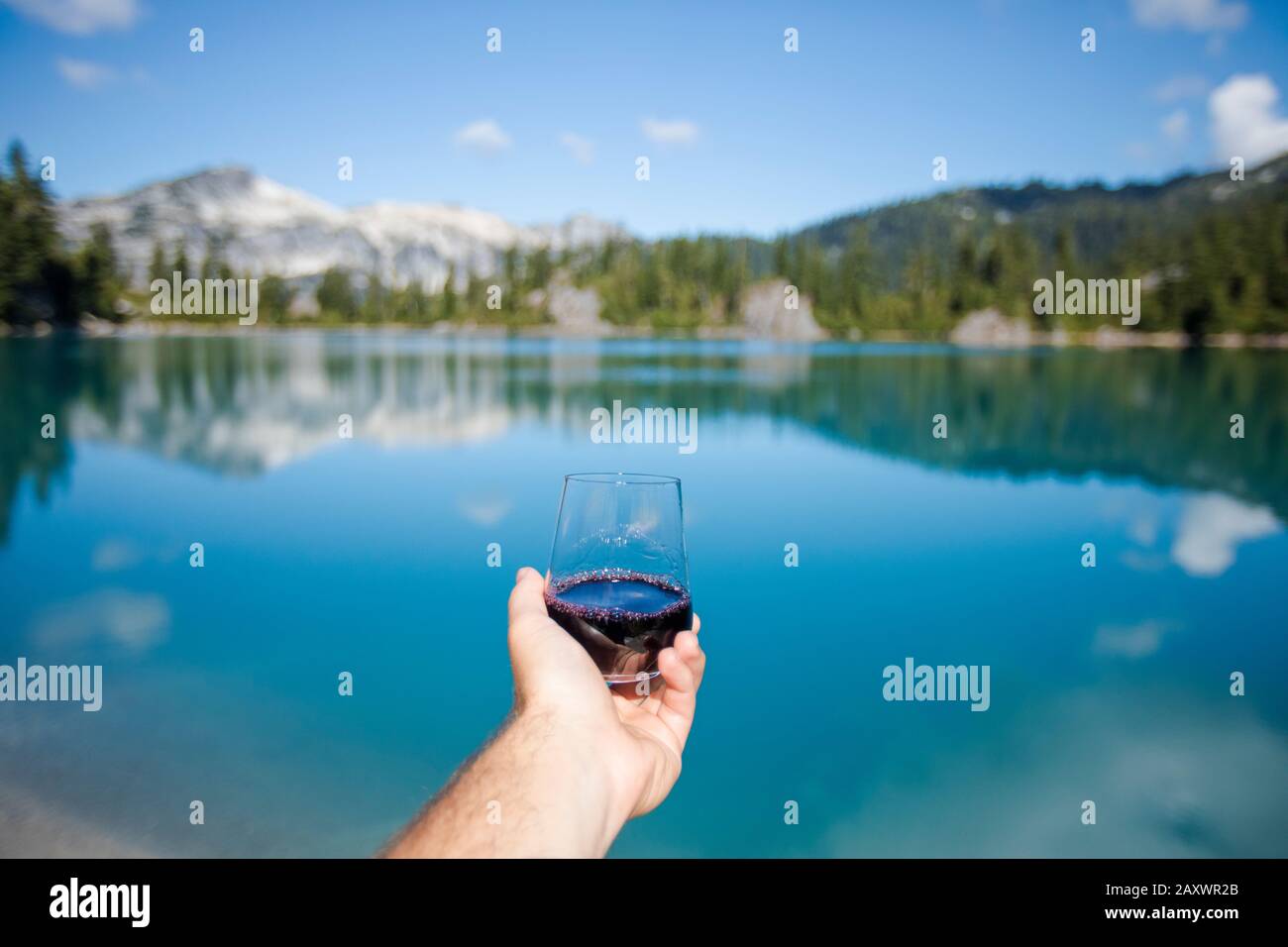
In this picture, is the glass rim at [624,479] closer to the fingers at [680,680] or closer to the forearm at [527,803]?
the fingers at [680,680]

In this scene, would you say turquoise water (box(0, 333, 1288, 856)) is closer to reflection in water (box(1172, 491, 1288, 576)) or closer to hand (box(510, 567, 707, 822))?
reflection in water (box(1172, 491, 1288, 576))

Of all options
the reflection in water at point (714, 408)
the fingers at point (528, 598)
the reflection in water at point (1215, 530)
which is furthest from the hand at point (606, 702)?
the reflection in water at point (714, 408)

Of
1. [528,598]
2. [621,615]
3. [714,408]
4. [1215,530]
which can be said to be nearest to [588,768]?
[621,615]

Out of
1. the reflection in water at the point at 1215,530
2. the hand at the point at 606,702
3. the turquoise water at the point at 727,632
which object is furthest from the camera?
the reflection in water at the point at 1215,530

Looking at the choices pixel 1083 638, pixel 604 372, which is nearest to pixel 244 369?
pixel 604 372

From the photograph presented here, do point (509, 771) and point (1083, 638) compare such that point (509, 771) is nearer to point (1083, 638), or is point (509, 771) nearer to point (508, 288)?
point (1083, 638)

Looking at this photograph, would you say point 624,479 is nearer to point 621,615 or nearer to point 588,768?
point 621,615

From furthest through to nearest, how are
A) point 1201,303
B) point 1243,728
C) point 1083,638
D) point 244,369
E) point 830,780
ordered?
point 1201,303
point 244,369
point 1083,638
point 1243,728
point 830,780
